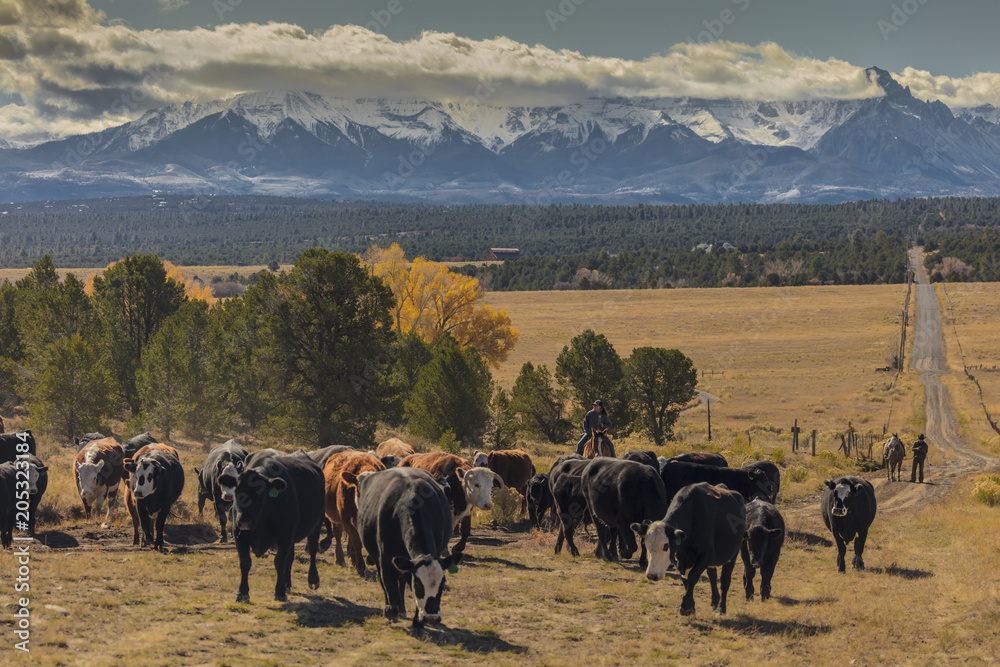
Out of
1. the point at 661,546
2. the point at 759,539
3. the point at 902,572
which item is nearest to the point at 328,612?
the point at 661,546

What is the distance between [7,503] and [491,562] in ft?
33.7

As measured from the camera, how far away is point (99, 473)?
69.4 ft

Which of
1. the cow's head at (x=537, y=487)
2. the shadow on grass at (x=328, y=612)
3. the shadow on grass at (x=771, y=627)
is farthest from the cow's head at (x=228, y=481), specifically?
the cow's head at (x=537, y=487)

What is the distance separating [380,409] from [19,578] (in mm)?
23343

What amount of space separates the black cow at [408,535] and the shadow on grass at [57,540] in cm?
802

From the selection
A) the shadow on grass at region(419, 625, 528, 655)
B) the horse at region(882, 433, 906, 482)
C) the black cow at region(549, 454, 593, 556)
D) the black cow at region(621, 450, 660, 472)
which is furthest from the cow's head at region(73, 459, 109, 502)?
the horse at region(882, 433, 906, 482)

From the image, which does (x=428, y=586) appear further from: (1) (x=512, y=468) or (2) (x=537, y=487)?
(1) (x=512, y=468)

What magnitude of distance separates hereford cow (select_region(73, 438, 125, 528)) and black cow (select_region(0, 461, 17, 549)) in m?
2.72

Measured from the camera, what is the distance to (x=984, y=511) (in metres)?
26.9

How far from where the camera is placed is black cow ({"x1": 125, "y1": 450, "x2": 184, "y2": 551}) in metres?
17.7

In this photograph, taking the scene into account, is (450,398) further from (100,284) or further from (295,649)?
(295,649)

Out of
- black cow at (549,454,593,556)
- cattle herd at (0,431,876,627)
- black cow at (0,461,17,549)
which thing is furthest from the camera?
black cow at (549,454,593,556)

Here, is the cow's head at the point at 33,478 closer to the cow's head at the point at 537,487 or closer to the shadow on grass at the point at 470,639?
the shadow on grass at the point at 470,639

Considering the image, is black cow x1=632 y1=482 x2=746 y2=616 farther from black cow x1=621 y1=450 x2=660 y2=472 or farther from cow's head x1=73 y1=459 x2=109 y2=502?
cow's head x1=73 y1=459 x2=109 y2=502
